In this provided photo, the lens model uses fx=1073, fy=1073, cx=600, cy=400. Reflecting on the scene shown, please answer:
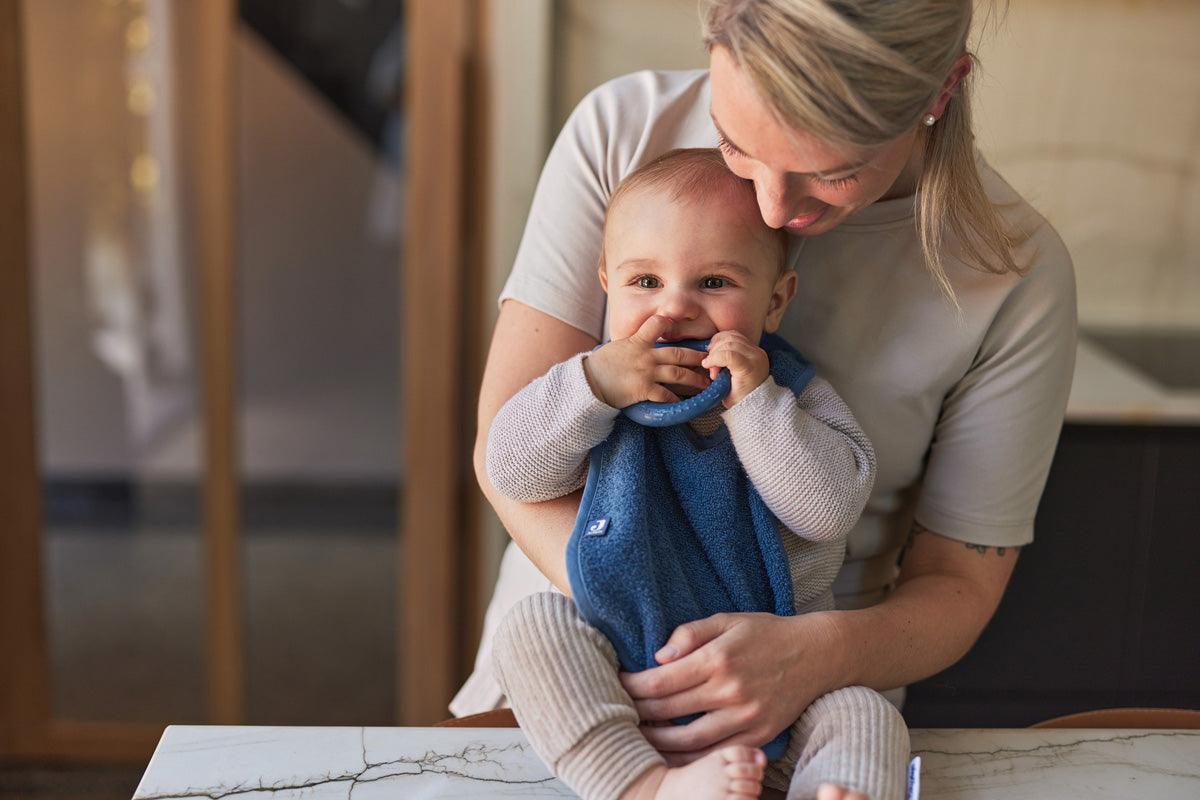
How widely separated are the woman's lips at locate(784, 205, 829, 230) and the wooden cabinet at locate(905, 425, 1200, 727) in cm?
112

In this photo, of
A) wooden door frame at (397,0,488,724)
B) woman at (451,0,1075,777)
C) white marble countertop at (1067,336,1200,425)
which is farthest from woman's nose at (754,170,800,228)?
wooden door frame at (397,0,488,724)

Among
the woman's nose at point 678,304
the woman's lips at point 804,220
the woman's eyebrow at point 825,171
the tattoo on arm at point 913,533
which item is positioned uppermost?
the woman's eyebrow at point 825,171

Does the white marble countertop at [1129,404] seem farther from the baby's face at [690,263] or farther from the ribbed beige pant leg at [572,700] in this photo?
the ribbed beige pant leg at [572,700]

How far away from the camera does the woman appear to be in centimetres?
98

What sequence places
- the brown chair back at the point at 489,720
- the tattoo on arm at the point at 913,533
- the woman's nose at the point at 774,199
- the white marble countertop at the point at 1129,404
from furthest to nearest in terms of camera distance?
1. the white marble countertop at the point at 1129,404
2. the tattoo on arm at the point at 913,533
3. the brown chair back at the point at 489,720
4. the woman's nose at the point at 774,199

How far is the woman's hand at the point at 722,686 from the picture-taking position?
917mm

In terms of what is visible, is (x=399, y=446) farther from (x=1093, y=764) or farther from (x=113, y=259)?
(x=1093, y=764)

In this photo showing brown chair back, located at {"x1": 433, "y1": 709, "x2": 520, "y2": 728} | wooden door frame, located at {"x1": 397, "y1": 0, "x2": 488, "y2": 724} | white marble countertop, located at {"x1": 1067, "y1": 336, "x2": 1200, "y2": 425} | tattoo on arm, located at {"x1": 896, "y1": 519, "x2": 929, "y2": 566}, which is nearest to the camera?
brown chair back, located at {"x1": 433, "y1": 709, "x2": 520, "y2": 728}

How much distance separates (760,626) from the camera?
953mm

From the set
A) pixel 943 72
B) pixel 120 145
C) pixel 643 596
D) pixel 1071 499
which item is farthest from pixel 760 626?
pixel 120 145

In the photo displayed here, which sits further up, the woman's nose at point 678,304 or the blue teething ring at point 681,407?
the woman's nose at point 678,304

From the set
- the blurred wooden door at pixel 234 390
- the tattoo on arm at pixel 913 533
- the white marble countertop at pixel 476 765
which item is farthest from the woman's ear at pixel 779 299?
the blurred wooden door at pixel 234 390

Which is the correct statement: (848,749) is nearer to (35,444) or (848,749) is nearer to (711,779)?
(711,779)

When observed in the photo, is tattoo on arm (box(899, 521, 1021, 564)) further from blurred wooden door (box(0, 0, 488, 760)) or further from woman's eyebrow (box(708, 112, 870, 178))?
blurred wooden door (box(0, 0, 488, 760))
